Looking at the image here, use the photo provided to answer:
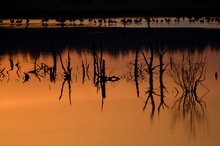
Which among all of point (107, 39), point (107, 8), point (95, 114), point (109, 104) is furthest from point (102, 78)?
point (107, 8)

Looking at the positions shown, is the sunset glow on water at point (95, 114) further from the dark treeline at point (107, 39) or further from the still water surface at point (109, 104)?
the dark treeline at point (107, 39)

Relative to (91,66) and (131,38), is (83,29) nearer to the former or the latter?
(131,38)

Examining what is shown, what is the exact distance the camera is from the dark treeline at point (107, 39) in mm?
45281

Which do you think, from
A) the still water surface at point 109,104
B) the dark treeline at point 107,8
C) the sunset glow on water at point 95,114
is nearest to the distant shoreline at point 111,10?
the dark treeline at point 107,8

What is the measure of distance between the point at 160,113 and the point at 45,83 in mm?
8364

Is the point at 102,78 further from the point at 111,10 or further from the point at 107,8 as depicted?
the point at 111,10

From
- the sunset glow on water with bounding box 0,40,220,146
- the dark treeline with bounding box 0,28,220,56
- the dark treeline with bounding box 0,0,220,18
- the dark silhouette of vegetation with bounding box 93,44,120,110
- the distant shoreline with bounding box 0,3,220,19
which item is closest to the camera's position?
the sunset glow on water with bounding box 0,40,220,146

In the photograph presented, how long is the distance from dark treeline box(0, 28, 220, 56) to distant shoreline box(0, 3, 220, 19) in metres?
11.2

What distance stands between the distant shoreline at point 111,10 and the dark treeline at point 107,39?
11237 mm

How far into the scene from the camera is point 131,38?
51375mm

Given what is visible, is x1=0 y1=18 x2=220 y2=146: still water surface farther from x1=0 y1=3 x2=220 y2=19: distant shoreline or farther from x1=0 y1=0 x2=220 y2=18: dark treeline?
x1=0 y1=0 x2=220 y2=18: dark treeline

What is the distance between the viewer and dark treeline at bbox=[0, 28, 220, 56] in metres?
45.3

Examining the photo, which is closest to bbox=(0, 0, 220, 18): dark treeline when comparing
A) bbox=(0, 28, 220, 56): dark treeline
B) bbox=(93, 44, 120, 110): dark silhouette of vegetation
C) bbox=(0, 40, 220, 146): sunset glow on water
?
bbox=(0, 28, 220, 56): dark treeline

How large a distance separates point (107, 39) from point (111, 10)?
22.9 m
